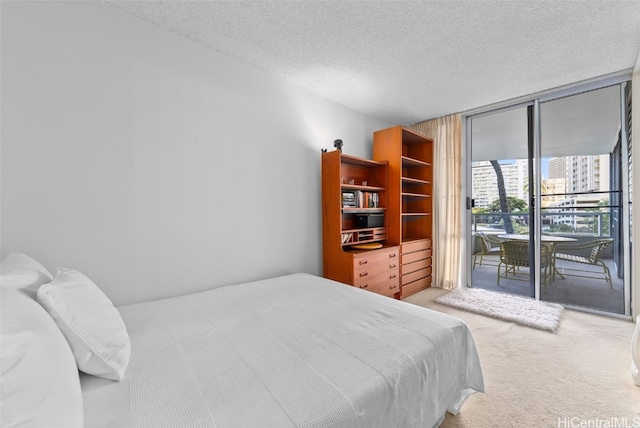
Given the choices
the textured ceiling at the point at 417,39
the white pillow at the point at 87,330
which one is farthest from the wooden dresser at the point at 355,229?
the white pillow at the point at 87,330

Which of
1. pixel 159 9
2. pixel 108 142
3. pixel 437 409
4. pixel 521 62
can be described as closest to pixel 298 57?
pixel 159 9

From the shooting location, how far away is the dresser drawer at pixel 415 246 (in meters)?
3.44

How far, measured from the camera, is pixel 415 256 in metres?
3.62

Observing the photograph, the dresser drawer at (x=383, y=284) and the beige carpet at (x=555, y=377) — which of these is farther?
the dresser drawer at (x=383, y=284)

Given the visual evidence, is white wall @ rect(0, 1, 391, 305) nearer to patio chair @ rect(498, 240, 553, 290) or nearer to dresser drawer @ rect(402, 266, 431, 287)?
dresser drawer @ rect(402, 266, 431, 287)

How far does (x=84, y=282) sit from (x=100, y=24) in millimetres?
1768

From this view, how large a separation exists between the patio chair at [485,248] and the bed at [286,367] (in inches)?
106

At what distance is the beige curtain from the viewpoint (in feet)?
12.1

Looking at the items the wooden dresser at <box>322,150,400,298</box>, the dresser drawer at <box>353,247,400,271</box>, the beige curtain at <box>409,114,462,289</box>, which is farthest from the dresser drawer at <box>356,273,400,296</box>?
the beige curtain at <box>409,114,462,289</box>

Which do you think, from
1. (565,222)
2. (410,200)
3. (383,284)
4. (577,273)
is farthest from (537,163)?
(383,284)

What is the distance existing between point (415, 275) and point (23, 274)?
3.69m

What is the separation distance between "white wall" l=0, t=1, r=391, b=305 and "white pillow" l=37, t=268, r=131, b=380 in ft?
2.82

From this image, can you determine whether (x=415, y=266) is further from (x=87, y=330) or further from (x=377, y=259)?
(x=87, y=330)

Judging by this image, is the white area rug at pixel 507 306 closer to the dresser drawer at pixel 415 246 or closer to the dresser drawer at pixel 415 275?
the dresser drawer at pixel 415 275
